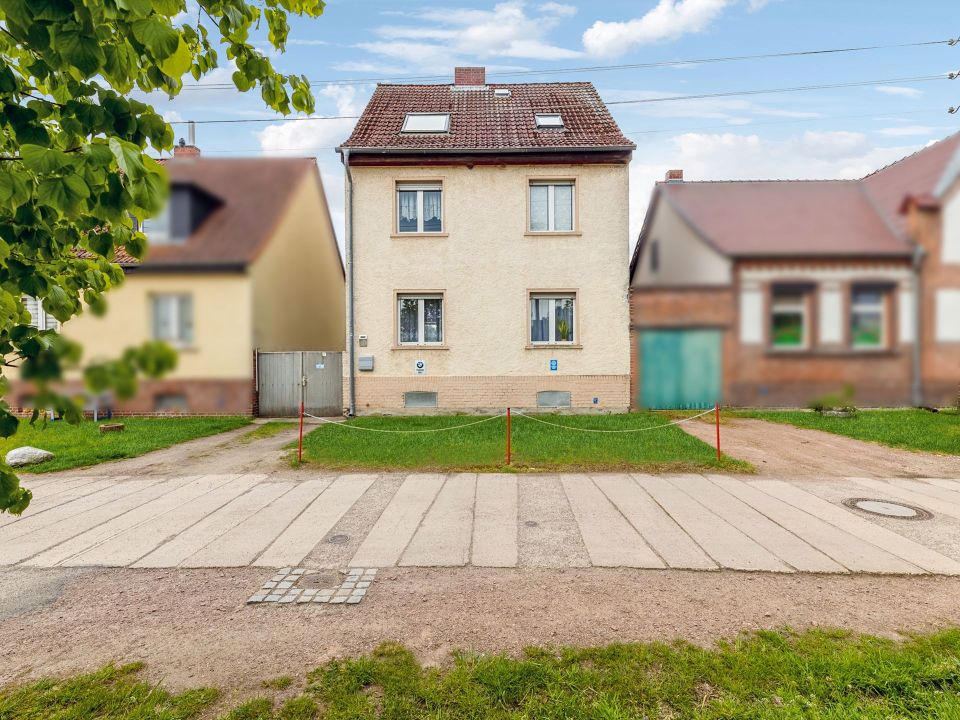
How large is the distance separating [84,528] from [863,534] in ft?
28.7

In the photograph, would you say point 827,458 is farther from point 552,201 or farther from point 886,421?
point 552,201

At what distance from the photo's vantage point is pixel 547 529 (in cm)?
593

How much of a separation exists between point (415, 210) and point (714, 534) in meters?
13.1

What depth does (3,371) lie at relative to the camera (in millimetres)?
1513

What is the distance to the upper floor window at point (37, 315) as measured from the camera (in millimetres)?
1578

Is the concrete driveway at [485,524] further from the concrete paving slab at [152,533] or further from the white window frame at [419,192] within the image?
the white window frame at [419,192]

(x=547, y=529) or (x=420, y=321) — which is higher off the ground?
(x=420, y=321)

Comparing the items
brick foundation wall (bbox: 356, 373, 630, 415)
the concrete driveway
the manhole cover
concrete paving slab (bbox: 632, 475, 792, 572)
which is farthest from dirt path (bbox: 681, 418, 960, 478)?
brick foundation wall (bbox: 356, 373, 630, 415)

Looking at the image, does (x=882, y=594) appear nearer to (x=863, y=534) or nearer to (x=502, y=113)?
(x=863, y=534)

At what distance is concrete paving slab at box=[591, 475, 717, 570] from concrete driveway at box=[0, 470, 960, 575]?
0.8 inches

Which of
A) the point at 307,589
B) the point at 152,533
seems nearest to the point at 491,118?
the point at 152,533

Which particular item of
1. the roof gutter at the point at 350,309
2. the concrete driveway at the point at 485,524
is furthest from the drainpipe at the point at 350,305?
the concrete driveway at the point at 485,524

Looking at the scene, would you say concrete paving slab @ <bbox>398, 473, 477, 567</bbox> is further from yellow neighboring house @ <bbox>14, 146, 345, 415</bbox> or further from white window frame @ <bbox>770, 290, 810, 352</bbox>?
white window frame @ <bbox>770, 290, 810, 352</bbox>

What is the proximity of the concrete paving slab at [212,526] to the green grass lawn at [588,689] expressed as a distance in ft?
6.81
